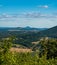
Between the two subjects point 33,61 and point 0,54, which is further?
point 33,61

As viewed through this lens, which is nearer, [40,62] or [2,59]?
[2,59]

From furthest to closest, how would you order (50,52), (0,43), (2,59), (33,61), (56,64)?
1. (50,52)
2. (56,64)
3. (33,61)
4. (0,43)
5. (2,59)

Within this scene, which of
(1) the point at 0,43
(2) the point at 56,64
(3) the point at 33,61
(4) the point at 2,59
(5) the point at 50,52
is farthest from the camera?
(5) the point at 50,52

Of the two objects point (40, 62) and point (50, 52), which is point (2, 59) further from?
point (50, 52)

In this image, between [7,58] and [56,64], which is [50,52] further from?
[7,58]

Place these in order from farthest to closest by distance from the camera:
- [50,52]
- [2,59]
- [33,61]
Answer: [50,52], [33,61], [2,59]

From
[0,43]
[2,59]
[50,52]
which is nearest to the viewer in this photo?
[2,59]

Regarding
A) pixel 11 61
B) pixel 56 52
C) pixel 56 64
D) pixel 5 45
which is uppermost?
pixel 5 45

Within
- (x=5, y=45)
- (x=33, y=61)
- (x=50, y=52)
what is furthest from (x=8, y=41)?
(x=50, y=52)

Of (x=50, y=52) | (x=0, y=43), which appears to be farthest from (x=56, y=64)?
(x=50, y=52)

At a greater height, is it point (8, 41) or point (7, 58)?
point (8, 41)
